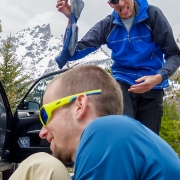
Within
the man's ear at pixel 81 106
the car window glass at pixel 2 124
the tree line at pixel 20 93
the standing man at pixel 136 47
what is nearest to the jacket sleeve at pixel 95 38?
the standing man at pixel 136 47

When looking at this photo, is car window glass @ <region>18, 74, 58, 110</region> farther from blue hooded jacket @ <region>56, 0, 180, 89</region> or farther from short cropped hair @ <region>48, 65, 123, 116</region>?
short cropped hair @ <region>48, 65, 123, 116</region>

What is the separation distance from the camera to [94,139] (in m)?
1.03

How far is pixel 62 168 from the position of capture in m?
1.13

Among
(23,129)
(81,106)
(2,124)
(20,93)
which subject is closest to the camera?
(81,106)

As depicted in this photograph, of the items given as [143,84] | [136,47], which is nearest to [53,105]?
[143,84]

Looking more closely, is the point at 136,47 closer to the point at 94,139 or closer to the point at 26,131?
the point at 26,131

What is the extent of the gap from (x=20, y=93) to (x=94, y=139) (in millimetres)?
36368

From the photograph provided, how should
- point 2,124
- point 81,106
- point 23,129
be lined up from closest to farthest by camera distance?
point 81,106 < point 2,124 < point 23,129

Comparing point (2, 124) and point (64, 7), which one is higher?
point (64, 7)

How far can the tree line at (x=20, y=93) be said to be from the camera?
69.9 feet

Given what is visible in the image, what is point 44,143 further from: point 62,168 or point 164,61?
point 62,168

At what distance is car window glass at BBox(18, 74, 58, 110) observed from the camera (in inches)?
165

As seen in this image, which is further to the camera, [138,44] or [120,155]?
[138,44]

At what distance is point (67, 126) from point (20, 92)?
35764mm
